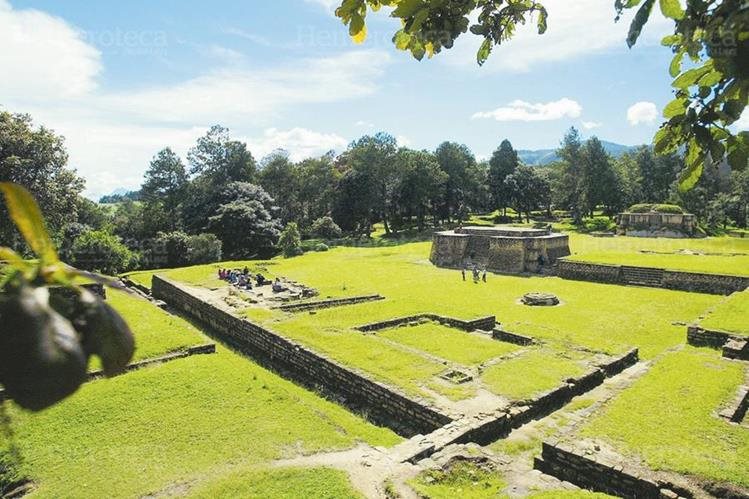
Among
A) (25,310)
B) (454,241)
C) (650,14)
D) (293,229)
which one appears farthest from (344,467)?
(293,229)

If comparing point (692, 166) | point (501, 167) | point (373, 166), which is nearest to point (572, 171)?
point (501, 167)

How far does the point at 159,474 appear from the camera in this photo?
6.45m

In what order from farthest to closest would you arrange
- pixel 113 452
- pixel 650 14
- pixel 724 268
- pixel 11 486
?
pixel 724 268, pixel 113 452, pixel 11 486, pixel 650 14

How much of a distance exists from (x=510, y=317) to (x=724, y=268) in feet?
31.7

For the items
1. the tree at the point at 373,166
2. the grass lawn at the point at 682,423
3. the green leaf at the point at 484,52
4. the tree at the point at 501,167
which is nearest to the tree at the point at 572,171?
the tree at the point at 501,167

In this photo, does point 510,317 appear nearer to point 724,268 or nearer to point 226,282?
point 724,268

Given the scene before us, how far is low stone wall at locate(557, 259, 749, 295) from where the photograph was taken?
1752 cm

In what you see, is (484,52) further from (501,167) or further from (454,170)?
(501,167)

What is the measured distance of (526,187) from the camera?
49938 millimetres

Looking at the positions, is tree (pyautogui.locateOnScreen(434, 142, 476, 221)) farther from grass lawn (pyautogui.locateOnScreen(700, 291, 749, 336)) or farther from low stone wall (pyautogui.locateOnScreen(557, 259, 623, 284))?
grass lawn (pyautogui.locateOnScreen(700, 291, 749, 336))

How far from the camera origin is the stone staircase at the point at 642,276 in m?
19.2

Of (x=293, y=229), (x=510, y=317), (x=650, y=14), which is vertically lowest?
(x=510, y=317)

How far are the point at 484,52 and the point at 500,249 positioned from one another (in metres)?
22.3

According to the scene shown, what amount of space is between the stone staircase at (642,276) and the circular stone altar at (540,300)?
4.69 metres
